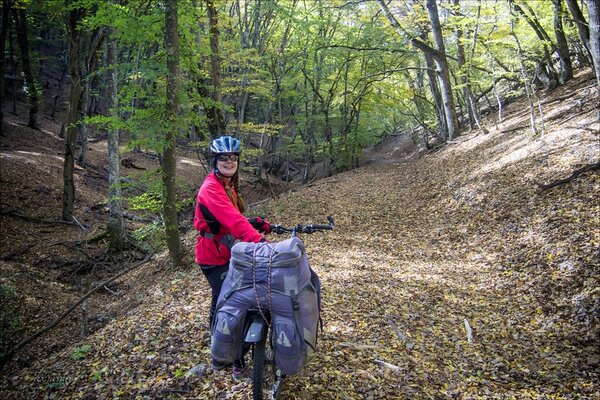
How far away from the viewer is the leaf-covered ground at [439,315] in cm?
421

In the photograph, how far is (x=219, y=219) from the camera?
3.40m

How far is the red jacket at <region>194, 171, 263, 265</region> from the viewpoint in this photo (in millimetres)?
3361

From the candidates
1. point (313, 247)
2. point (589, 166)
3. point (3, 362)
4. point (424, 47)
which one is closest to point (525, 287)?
point (589, 166)

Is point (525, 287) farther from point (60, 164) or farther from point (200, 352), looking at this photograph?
point (60, 164)

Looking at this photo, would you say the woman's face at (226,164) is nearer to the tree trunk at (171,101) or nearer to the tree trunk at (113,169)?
the tree trunk at (171,101)

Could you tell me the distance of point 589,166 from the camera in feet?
25.3

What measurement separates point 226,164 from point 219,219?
0.57 metres

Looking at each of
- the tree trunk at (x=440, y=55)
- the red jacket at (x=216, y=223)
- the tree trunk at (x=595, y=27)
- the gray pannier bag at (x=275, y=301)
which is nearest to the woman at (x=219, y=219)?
the red jacket at (x=216, y=223)

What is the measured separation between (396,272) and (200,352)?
4.19 metres

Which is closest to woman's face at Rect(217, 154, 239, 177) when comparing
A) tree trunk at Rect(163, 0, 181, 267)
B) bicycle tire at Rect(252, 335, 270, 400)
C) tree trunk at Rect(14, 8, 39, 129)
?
bicycle tire at Rect(252, 335, 270, 400)

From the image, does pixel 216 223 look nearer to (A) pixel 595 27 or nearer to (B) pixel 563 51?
(A) pixel 595 27

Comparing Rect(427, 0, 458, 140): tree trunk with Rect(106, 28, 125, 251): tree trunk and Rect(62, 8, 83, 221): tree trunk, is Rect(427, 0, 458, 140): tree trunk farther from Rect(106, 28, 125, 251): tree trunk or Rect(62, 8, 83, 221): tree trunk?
Rect(62, 8, 83, 221): tree trunk

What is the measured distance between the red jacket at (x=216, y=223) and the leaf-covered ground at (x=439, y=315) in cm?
139

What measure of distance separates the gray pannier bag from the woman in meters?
0.32
